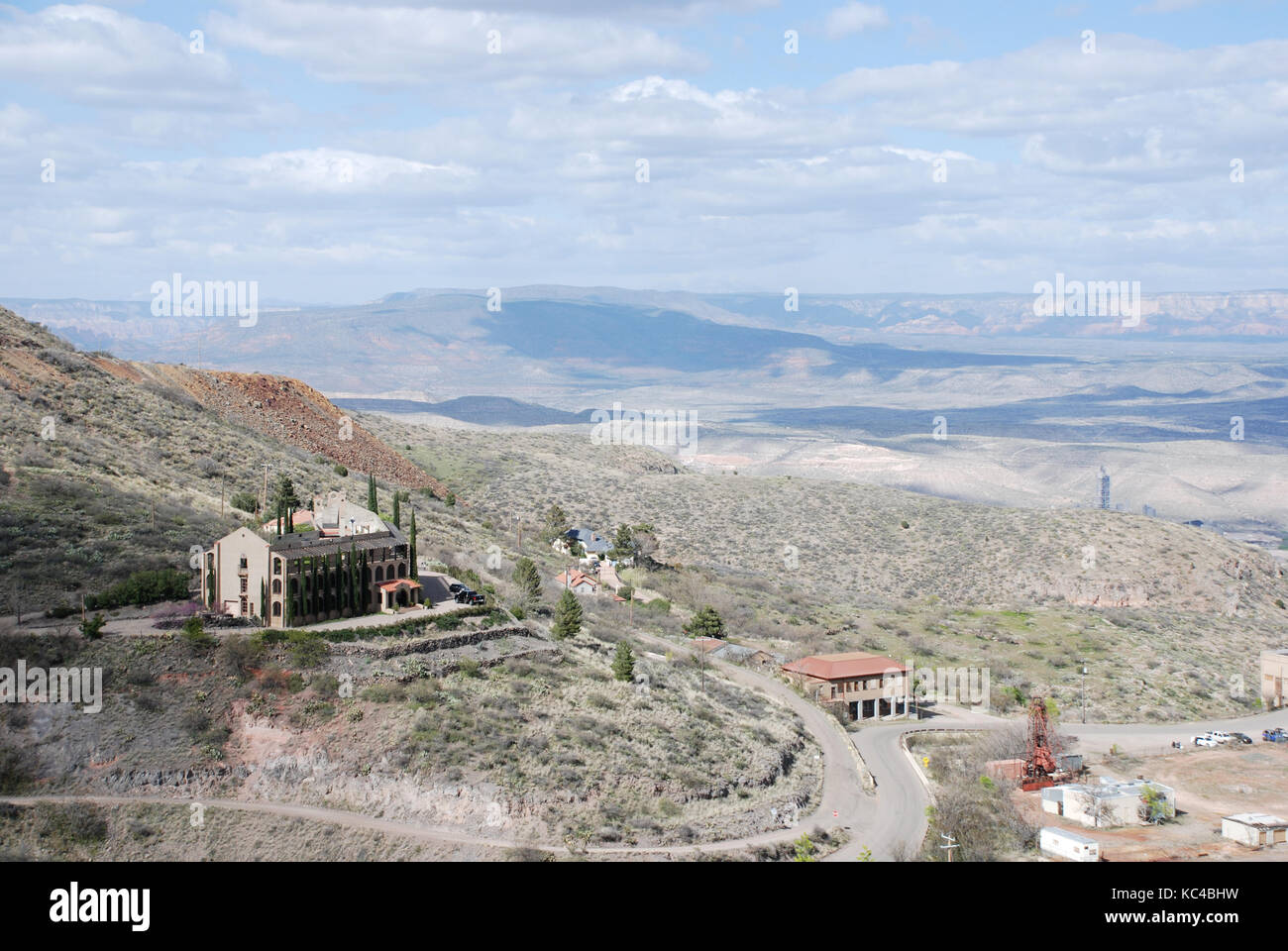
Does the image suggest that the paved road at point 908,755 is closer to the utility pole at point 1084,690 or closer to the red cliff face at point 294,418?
the utility pole at point 1084,690

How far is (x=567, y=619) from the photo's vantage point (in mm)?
45875

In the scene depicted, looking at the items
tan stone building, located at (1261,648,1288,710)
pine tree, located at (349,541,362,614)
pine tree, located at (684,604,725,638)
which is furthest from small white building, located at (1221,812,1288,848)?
pine tree, located at (349,541,362,614)

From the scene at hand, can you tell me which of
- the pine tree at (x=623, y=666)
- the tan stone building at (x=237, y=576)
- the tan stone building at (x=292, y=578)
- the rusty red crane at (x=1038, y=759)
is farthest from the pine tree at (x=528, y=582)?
the rusty red crane at (x=1038, y=759)

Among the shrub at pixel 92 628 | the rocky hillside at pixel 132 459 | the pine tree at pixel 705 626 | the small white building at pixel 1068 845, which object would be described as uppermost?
the rocky hillside at pixel 132 459

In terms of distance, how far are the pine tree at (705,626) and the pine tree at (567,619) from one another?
14.3 m

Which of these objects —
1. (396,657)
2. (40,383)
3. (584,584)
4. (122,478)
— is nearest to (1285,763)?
(584,584)

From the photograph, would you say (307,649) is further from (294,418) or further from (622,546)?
(294,418)

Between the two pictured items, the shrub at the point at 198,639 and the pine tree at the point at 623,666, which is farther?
the pine tree at the point at 623,666

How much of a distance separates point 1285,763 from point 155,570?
4429 centimetres

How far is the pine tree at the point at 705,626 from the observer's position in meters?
60.8

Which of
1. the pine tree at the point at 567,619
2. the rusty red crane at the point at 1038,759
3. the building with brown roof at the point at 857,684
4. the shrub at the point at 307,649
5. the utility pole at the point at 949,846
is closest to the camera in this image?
the utility pole at the point at 949,846

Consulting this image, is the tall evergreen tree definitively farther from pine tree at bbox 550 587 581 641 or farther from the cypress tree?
pine tree at bbox 550 587 581 641

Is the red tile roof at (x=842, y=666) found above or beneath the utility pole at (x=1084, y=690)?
above

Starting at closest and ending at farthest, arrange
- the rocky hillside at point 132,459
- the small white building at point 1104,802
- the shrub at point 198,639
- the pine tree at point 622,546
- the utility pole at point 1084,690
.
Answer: the shrub at point 198,639 < the small white building at point 1104,802 < the rocky hillside at point 132,459 < the utility pole at point 1084,690 < the pine tree at point 622,546
